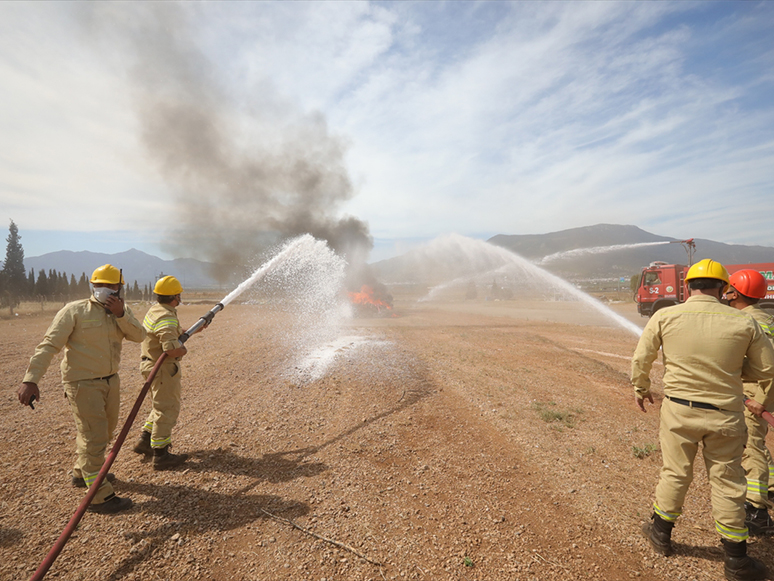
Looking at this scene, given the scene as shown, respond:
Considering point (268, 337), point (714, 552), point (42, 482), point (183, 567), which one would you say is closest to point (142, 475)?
point (42, 482)

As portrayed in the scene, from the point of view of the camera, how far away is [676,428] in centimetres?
310

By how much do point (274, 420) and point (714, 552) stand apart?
549 cm

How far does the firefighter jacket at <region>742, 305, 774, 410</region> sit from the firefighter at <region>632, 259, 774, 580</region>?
25.6 inches

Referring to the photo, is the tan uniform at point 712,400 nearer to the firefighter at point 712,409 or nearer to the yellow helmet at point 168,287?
the firefighter at point 712,409

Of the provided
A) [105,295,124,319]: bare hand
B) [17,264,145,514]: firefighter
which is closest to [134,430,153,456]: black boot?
[17,264,145,514]: firefighter

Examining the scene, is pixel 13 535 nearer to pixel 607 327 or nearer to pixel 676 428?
pixel 676 428

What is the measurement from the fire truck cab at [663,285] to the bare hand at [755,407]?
16.9 meters

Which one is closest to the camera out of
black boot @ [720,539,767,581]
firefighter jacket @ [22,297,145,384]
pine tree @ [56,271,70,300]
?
black boot @ [720,539,767,581]

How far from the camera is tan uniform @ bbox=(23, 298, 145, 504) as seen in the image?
372 centimetres

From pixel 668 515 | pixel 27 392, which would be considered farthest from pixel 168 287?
pixel 668 515

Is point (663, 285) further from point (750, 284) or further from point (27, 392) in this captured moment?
point (27, 392)

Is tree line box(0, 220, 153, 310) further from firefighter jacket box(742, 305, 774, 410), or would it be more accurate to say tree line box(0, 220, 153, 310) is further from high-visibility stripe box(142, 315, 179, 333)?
firefighter jacket box(742, 305, 774, 410)

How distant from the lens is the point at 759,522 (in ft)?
11.4

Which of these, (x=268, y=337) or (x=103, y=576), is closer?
(x=103, y=576)
